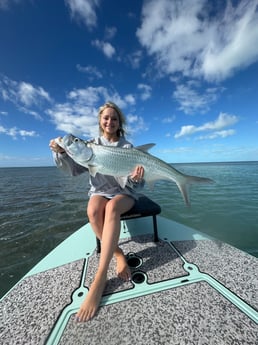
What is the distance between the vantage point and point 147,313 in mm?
1534

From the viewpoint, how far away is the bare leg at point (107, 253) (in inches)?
62.3

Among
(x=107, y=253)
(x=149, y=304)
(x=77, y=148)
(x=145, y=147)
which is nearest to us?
(x=149, y=304)

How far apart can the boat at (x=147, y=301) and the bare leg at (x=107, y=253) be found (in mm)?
77

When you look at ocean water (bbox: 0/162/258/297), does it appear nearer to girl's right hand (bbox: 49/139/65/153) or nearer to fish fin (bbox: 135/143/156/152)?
girl's right hand (bbox: 49/139/65/153)

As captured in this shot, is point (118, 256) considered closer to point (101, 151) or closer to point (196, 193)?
point (101, 151)

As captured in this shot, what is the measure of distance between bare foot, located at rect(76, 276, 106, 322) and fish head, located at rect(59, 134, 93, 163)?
5.22 feet

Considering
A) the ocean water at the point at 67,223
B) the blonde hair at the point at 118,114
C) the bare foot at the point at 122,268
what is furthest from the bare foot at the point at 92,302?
the ocean water at the point at 67,223

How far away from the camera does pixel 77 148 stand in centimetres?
259

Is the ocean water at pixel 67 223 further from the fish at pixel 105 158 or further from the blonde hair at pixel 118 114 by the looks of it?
the blonde hair at pixel 118 114

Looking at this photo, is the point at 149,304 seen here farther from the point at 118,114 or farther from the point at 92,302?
the point at 118,114

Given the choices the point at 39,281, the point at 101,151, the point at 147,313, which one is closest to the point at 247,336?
the point at 147,313

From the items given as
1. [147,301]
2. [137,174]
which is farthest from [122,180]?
[147,301]

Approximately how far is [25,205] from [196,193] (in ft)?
32.3

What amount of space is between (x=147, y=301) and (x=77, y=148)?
6.77 feet
